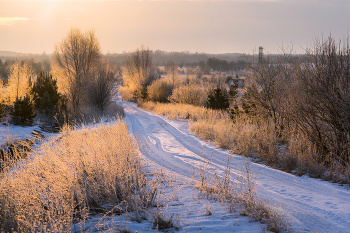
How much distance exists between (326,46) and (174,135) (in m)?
7.52

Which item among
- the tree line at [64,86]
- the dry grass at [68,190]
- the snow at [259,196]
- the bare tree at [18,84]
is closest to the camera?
the dry grass at [68,190]

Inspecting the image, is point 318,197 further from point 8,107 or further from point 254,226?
point 8,107

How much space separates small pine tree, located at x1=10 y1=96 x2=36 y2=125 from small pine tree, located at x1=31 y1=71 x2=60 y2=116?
2.57 metres

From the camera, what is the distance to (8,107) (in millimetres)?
17203

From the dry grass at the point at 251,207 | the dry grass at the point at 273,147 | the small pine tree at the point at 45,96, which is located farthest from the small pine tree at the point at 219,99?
the dry grass at the point at 251,207

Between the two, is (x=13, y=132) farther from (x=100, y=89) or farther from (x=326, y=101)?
(x=326, y=101)

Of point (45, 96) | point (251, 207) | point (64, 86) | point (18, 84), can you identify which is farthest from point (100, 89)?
point (251, 207)

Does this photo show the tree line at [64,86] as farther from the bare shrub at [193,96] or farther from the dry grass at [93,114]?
the bare shrub at [193,96]

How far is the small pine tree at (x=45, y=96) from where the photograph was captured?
750 inches

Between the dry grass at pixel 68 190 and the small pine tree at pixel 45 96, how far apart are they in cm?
1541

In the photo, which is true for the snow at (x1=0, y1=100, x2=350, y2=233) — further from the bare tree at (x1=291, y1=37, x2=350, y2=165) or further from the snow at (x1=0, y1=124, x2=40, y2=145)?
the snow at (x1=0, y1=124, x2=40, y2=145)

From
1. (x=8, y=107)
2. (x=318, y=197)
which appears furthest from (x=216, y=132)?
(x=8, y=107)

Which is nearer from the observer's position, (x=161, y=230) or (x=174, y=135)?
(x=161, y=230)

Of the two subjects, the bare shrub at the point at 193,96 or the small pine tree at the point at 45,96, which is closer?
the small pine tree at the point at 45,96
